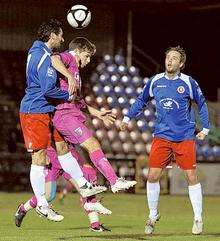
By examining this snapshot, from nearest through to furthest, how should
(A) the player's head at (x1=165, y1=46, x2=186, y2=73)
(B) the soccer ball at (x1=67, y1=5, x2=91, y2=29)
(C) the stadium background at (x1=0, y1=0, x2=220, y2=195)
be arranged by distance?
(A) the player's head at (x1=165, y1=46, x2=186, y2=73) → (B) the soccer ball at (x1=67, y1=5, x2=91, y2=29) → (C) the stadium background at (x1=0, y1=0, x2=220, y2=195)

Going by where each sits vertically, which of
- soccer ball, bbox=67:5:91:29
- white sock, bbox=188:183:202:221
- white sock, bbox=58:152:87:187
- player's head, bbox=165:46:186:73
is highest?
soccer ball, bbox=67:5:91:29

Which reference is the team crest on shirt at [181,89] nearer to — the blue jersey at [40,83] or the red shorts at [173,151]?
the red shorts at [173,151]

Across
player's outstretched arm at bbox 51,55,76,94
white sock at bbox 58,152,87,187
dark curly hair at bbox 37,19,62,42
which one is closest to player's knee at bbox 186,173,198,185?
white sock at bbox 58,152,87,187

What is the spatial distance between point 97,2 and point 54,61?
65.2 feet

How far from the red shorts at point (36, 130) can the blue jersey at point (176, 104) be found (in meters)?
1.51

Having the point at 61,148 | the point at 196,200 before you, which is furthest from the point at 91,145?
the point at 196,200

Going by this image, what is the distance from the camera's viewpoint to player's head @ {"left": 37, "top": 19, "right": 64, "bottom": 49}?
11547mm

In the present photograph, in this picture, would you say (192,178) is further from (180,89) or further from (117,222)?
(117,222)

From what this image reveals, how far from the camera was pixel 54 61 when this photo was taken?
11.3 metres

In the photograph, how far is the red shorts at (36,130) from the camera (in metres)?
11.5

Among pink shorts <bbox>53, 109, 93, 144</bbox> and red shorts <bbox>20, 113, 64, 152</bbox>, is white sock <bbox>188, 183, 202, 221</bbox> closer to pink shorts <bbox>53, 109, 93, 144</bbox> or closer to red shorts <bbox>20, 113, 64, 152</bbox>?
pink shorts <bbox>53, 109, 93, 144</bbox>

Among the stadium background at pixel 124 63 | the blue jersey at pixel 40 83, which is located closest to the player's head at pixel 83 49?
the blue jersey at pixel 40 83

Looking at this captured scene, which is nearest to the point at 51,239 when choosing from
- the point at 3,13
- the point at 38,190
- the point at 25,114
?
the point at 38,190

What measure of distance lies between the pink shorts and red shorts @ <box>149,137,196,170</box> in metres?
1.18
